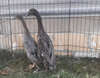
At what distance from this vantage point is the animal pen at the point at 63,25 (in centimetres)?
520

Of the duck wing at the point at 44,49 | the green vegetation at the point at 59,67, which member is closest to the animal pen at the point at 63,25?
the green vegetation at the point at 59,67

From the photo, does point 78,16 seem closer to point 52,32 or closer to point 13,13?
point 52,32

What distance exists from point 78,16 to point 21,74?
314 centimetres

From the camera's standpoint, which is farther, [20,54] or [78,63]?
[20,54]

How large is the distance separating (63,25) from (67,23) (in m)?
0.19

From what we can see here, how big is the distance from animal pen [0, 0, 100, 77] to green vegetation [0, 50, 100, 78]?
278 millimetres

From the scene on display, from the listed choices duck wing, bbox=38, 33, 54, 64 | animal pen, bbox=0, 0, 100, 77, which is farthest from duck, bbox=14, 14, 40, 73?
animal pen, bbox=0, 0, 100, 77

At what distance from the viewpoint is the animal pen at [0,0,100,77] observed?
520 centimetres

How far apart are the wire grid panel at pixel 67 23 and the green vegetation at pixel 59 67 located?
40cm

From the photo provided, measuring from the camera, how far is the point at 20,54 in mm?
5535

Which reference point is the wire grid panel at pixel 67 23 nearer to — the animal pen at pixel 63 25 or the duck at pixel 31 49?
the animal pen at pixel 63 25

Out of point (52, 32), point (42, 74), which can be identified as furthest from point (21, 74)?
point (52, 32)

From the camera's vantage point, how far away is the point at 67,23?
17.7 ft

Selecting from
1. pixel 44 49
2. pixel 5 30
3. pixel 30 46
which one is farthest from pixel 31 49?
pixel 5 30
